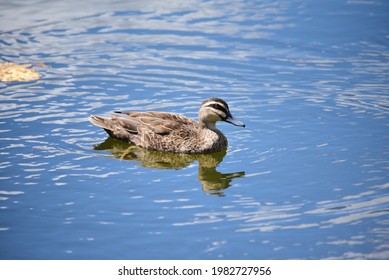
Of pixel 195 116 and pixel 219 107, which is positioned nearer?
pixel 219 107

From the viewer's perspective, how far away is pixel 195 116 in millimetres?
15398

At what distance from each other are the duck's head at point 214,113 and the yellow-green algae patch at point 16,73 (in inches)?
201

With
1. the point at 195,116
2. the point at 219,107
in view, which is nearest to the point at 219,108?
the point at 219,107

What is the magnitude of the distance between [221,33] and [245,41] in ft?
3.21

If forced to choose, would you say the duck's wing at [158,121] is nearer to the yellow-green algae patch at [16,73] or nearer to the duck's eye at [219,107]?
the duck's eye at [219,107]

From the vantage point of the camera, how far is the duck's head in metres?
13.9

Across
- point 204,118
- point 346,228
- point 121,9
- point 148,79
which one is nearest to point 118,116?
point 204,118

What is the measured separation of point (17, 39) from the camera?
20.1 m

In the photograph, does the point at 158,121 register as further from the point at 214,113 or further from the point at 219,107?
the point at 219,107

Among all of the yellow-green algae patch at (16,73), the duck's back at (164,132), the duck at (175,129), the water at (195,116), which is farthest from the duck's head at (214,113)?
the yellow-green algae patch at (16,73)

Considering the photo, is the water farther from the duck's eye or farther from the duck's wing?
the duck's eye

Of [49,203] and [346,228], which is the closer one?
[346,228]

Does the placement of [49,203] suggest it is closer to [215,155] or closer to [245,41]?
[215,155]

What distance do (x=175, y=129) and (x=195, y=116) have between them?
1.48 metres
